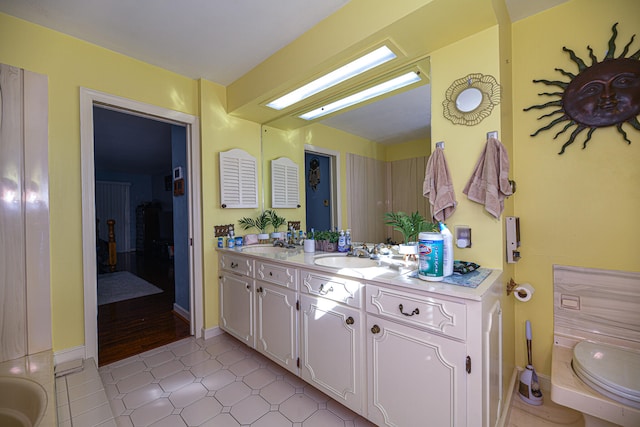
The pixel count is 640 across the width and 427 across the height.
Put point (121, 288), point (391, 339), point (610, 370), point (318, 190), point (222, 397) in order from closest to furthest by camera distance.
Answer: point (610, 370), point (391, 339), point (222, 397), point (318, 190), point (121, 288)

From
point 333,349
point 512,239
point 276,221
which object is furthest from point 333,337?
point 276,221

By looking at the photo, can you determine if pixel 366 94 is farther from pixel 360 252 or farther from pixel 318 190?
pixel 360 252

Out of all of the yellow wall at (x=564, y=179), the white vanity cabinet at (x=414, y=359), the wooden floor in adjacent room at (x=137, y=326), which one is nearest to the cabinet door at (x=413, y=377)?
the white vanity cabinet at (x=414, y=359)

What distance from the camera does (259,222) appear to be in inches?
110

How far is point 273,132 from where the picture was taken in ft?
9.29

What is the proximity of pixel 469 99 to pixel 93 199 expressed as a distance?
2643mm

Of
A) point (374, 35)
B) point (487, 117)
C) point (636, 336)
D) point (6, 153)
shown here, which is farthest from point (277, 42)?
point (636, 336)

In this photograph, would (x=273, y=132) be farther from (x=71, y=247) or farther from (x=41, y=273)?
(x=41, y=273)

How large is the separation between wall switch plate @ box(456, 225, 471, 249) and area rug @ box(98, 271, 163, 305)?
4116mm

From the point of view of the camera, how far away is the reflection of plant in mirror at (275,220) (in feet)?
9.03

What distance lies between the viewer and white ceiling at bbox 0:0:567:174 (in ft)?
5.33

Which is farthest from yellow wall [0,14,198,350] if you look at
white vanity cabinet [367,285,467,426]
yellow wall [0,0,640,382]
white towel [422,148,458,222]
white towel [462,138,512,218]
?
white towel [462,138,512,218]

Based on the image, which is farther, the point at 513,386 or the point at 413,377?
the point at 513,386

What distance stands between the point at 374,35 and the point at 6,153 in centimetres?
235
